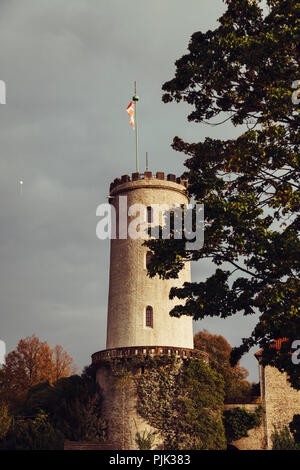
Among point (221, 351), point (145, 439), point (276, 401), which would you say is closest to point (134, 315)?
point (145, 439)

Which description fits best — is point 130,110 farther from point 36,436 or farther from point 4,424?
point 36,436

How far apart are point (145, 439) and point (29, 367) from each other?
79.6ft

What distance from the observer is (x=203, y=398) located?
41.5 m

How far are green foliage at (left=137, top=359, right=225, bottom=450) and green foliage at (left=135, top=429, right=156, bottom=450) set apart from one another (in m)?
0.65

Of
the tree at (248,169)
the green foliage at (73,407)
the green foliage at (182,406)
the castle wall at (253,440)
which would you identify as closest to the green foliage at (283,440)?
the castle wall at (253,440)

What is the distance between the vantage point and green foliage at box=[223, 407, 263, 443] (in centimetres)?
4481

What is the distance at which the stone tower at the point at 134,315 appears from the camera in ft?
136

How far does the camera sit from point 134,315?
1757 inches

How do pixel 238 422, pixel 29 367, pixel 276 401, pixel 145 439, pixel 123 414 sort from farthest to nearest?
→ 1. pixel 29 367
2. pixel 276 401
3. pixel 238 422
4. pixel 123 414
5. pixel 145 439

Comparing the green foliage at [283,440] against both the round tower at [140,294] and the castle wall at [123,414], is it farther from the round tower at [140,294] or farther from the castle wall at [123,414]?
the round tower at [140,294]

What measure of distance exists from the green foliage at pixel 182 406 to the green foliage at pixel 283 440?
4319 mm

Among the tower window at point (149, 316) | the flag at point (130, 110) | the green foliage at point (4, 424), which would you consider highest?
the flag at point (130, 110)

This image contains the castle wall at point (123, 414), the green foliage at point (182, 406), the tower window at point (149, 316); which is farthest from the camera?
the tower window at point (149, 316)

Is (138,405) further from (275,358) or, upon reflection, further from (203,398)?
(275,358)
